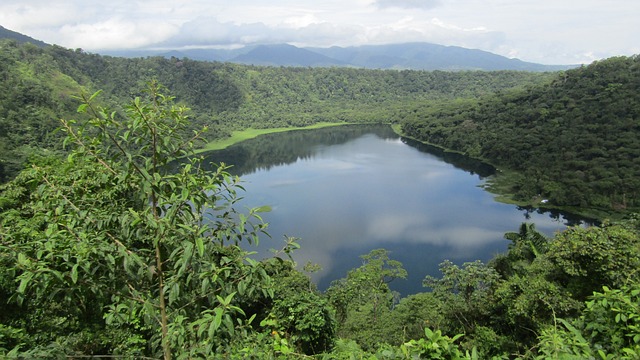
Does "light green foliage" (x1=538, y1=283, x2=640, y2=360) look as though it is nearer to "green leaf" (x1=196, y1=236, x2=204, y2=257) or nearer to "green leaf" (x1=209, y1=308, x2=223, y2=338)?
"green leaf" (x1=209, y1=308, x2=223, y2=338)

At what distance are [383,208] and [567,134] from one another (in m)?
32.0

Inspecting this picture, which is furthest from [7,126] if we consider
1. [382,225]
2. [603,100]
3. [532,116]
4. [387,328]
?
[603,100]

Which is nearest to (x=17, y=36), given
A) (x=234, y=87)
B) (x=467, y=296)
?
(x=234, y=87)

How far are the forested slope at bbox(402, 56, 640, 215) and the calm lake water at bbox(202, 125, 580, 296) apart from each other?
4.06m

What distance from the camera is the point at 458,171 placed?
183 feet

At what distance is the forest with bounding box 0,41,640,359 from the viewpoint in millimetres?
2480

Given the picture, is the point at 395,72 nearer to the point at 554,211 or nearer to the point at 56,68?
the point at 56,68

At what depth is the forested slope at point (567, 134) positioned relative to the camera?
39.6 m

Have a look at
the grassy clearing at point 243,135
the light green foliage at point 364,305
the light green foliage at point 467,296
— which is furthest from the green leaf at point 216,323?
the grassy clearing at point 243,135

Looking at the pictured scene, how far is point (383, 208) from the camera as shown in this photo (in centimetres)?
4119

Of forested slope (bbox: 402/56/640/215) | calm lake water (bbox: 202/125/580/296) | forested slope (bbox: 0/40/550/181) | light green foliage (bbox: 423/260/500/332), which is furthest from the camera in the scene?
forested slope (bbox: 0/40/550/181)

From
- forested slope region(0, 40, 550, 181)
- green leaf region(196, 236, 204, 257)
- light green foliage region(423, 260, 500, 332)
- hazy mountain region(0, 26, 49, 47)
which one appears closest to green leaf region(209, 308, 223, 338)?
green leaf region(196, 236, 204, 257)

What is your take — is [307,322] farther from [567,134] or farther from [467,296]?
[567,134]

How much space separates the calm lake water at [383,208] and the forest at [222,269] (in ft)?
15.3
